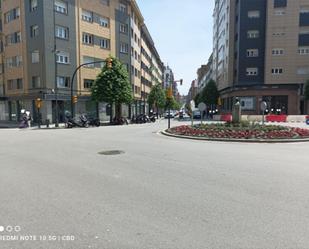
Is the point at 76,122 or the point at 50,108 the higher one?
the point at 50,108

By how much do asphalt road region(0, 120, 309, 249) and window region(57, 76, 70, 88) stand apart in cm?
2636

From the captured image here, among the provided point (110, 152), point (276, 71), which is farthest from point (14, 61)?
point (276, 71)

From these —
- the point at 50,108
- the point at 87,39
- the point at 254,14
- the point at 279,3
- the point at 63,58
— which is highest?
the point at 279,3

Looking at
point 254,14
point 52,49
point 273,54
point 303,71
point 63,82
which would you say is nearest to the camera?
point 52,49

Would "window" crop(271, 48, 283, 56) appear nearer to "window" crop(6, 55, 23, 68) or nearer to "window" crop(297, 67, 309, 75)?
"window" crop(297, 67, 309, 75)

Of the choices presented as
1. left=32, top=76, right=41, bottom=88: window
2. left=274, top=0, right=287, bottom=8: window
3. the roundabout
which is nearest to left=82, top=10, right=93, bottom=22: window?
left=32, top=76, right=41, bottom=88: window

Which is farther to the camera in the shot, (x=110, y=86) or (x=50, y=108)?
(x=50, y=108)

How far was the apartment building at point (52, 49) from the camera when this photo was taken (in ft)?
104

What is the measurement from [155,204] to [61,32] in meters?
33.8

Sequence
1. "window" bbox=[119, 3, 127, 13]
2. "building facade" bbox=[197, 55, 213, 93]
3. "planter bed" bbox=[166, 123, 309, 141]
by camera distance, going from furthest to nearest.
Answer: "building facade" bbox=[197, 55, 213, 93], "window" bbox=[119, 3, 127, 13], "planter bed" bbox=[166, 123, 309, 141]

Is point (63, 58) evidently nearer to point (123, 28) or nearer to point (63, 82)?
point (63, 82)

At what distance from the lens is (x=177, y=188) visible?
18.9ft

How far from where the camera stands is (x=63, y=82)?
33.9 meters

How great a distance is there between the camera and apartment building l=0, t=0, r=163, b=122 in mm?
31828
